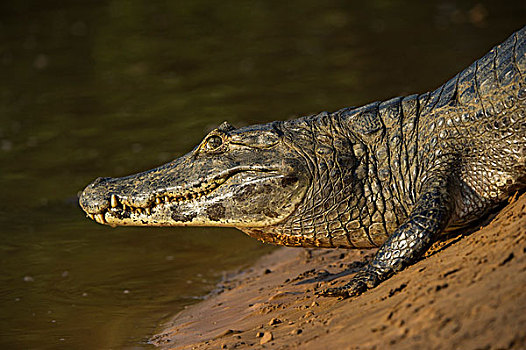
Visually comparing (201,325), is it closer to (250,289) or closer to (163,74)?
(250,289)

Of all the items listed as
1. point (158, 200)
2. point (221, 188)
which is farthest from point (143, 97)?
point (221, 188)

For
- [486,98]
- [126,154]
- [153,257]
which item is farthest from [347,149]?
[126,154]

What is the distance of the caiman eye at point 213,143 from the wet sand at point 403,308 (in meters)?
1.09

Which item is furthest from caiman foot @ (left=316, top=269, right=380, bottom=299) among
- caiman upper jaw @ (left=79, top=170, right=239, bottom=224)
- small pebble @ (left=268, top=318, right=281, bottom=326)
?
caiman upper jaw @ (left=79, top=170, right=239, bottom=224)

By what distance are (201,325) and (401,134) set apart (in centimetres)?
191

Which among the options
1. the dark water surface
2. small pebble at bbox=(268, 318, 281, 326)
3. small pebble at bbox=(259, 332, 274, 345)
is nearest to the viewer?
small pebble at bbox=(259, 332, 274, 345)

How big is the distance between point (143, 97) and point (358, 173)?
7.67 meters

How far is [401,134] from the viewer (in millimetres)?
4348

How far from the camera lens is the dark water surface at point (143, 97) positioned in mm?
6047

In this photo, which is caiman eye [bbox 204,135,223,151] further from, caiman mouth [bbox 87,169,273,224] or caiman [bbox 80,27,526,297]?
caiman mouth [bbox 87,169,273,224]

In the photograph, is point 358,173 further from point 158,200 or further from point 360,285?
point 158,200

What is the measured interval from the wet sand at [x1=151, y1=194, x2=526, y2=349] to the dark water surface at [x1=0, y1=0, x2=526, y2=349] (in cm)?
80

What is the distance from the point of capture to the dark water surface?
19.8 feet

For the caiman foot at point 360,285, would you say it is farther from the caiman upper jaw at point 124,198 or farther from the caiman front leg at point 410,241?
the caiman upper jaw at point 124,198
